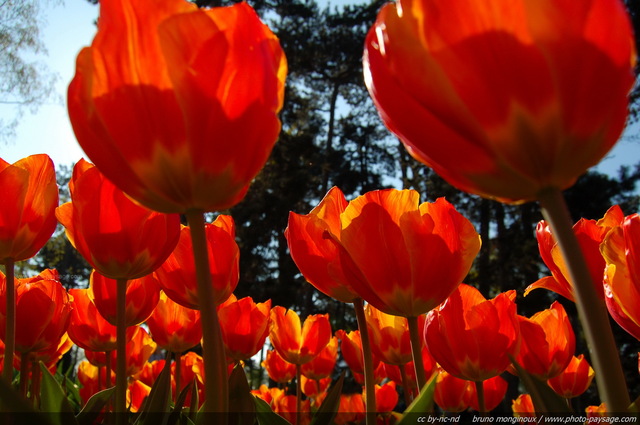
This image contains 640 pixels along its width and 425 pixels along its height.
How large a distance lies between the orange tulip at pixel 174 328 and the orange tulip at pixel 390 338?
41 cm

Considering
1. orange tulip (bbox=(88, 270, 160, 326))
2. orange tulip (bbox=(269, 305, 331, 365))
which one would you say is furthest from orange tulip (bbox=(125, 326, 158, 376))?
orange tulip (bbox=(88, 270, 160, 326))

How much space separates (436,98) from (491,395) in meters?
1.45

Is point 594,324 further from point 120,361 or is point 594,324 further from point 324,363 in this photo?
point 324,363

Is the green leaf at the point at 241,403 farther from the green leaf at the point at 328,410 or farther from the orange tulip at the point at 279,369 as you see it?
the orange tulip at the point at 279,369

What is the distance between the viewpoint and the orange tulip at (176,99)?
455 millimetres

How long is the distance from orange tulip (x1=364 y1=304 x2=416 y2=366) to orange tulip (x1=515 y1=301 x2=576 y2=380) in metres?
0.25

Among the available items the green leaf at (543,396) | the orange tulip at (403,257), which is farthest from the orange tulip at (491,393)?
the green leaf at (543,396)

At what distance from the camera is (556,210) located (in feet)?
1.18

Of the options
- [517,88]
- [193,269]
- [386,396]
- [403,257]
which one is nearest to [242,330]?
[193,269]

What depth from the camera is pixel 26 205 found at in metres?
0.83

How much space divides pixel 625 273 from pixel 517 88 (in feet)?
1.43

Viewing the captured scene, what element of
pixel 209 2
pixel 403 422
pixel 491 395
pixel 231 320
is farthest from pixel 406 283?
pixel 209 2

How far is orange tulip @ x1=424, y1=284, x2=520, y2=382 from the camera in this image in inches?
33.9

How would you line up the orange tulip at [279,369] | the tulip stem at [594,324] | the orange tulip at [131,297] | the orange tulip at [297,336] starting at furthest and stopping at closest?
the orange tulip at [279,369]
the orange tulip at [297,336]
the orange tulip at [131,297]
the tulip stem at [594,324]
